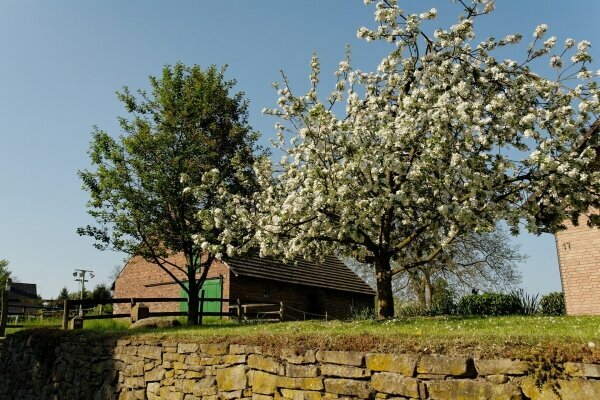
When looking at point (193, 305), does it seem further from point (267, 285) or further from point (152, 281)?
point (152, 281)

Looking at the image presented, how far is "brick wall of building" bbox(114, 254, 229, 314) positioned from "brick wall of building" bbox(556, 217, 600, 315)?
13993 mm

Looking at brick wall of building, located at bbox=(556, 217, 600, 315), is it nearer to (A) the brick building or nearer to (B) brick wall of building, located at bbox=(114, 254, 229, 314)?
(A) the brick building

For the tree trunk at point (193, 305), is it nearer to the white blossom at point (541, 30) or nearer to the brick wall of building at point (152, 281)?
the brick wall of building at point (152, 281)

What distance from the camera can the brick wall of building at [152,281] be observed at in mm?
23969

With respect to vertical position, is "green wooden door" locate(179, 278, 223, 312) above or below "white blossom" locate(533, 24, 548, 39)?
below

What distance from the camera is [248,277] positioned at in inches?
932

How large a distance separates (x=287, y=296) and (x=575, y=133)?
18725mm

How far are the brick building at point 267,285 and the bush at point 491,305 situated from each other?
674cm

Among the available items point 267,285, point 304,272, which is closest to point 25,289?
point 304,272

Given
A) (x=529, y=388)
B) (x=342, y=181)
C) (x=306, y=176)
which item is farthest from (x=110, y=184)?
(x=529, y=388)

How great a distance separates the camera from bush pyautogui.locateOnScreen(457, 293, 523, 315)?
44.0ft

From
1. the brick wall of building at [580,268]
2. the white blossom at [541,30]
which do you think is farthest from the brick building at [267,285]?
the white blossom at [541,30]

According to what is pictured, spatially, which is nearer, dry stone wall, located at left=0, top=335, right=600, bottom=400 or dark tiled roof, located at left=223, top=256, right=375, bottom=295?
dry stone wall, located at left=0, top=335, right=600, bottom=400

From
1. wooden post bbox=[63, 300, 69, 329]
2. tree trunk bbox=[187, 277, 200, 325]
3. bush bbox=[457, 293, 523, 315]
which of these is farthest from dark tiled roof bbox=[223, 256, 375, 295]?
bush bbox=[457, 293, 523, 315]
